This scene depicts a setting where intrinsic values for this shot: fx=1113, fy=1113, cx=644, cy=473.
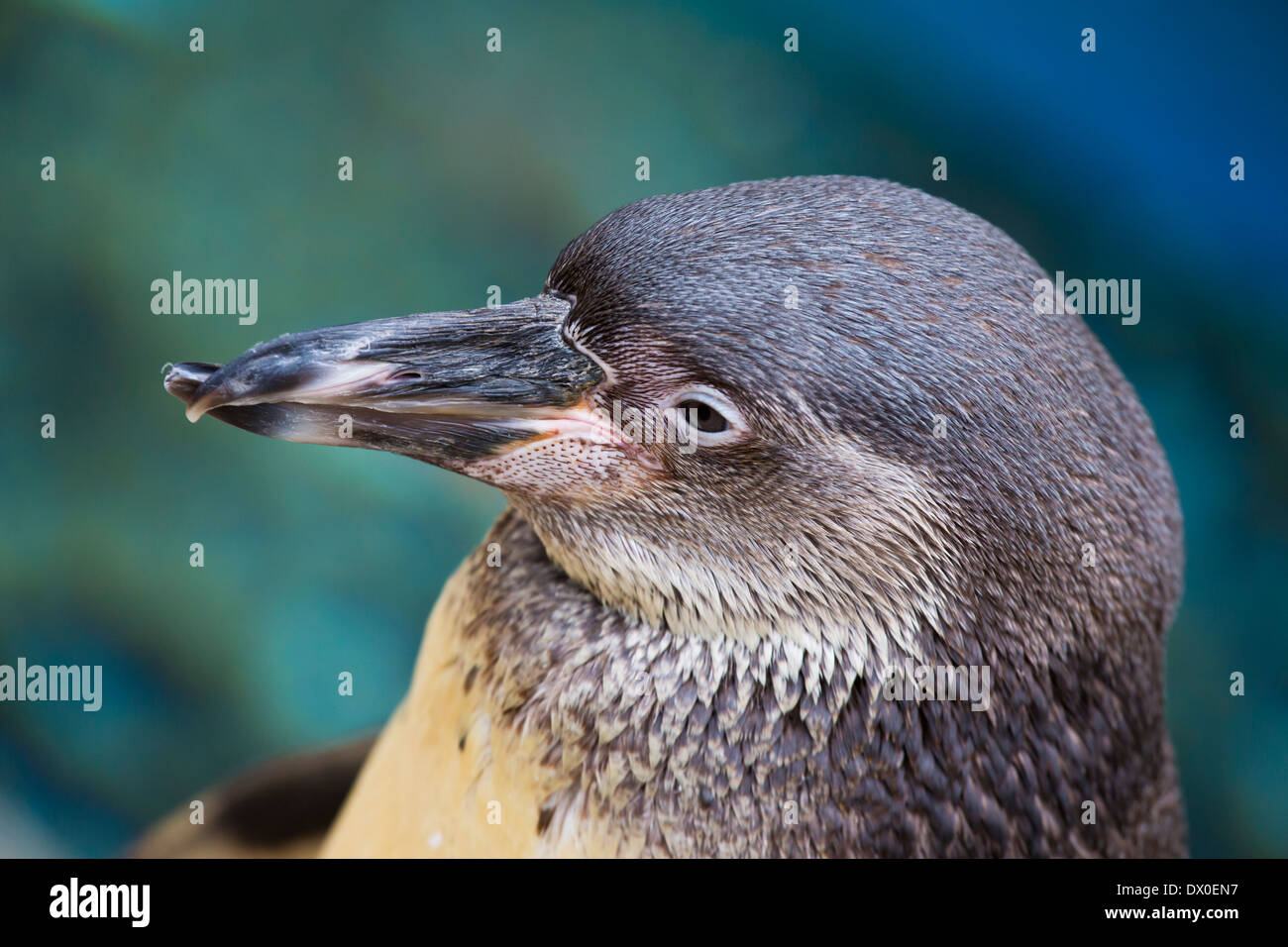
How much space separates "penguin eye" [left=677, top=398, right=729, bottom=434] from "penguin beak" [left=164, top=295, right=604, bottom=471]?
6cm

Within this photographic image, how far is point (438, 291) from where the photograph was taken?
1.52 meters

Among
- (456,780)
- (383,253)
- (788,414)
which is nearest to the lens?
(788,414)

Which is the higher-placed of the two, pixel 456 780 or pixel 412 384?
pixel 412 384

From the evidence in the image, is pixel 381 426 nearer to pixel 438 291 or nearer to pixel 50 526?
pixel 438 291

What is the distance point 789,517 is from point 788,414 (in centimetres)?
7

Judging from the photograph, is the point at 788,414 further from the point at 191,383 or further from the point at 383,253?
the point at 383,253

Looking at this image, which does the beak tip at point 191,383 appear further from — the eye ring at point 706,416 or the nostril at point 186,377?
the eye ring at point 706,416

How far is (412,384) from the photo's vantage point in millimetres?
688

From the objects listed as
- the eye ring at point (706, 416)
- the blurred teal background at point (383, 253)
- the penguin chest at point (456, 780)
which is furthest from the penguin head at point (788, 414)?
the blurred teal background at point (383, 253)

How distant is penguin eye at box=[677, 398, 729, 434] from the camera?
67cm

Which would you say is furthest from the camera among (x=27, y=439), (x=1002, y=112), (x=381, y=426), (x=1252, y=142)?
(x=27, y=439)

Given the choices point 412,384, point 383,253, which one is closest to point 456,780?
point 412,384
